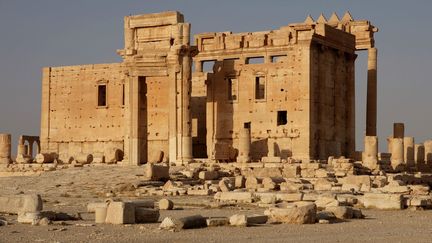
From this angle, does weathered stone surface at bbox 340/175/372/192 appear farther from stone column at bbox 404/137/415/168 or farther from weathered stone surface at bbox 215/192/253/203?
stone column at bbox 404/137/415/168

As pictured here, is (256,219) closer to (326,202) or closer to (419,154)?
(326,202)

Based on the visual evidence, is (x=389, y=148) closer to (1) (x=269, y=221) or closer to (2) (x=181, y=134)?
(2) (x=181, y=134)

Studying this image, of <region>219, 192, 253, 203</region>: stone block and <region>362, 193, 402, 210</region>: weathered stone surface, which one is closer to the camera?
<region>362, 193, 402, 210</region>: weathered stone surface

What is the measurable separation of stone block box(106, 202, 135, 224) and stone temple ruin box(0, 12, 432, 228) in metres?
18.4

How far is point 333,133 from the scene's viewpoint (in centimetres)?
4409

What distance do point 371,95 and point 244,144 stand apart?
11.0m

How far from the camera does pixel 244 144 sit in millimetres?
40312

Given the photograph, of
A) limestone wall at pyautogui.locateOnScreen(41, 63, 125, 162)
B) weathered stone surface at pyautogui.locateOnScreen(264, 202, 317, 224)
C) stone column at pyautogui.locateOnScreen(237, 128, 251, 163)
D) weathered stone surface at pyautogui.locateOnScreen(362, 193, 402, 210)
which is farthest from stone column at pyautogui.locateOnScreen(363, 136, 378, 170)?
weathered stone surface at pyautogui.locateOnScreen(264, 202, 317, 224)

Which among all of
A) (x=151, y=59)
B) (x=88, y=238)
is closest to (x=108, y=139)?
(x=151, y=59)

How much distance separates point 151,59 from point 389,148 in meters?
14.0

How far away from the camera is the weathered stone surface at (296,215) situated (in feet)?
58.7

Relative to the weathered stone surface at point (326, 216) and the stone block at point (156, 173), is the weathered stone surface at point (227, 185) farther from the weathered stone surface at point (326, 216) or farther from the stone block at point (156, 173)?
the weathered stone surface at point (326, 216)

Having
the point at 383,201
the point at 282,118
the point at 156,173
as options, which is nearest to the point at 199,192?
the point at 156,173

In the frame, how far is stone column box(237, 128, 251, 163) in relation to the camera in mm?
39875
